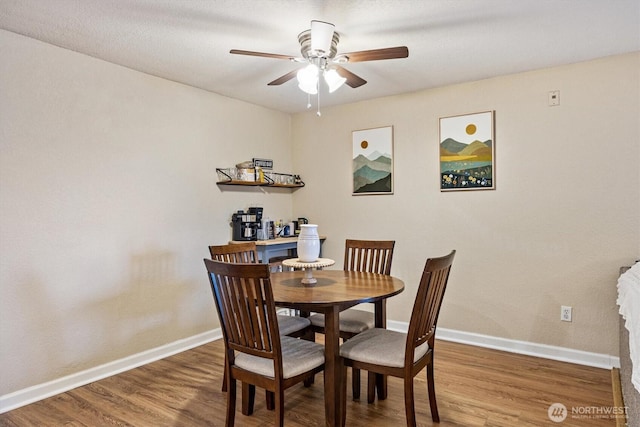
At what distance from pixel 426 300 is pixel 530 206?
1810 mm

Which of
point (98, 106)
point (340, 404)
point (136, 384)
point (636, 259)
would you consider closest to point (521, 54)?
point (636, 259)

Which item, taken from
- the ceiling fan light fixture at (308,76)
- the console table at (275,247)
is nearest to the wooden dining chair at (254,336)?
the ceiling fan light fixture at (308,76)

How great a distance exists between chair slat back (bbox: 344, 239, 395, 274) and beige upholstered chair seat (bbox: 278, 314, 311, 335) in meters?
0.63

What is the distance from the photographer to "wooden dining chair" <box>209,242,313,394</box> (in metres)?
2.56

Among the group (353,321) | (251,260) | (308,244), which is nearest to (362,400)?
(353,321)

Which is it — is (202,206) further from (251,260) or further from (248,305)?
(248,305)

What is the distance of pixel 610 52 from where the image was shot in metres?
2.79

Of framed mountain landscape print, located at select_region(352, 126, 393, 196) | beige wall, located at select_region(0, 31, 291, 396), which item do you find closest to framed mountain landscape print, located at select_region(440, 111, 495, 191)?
framed mountain landscape print, located at select_region(352, 126, 393, 196)

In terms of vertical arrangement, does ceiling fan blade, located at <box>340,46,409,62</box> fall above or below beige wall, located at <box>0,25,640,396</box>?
above

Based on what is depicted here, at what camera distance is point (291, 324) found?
8.48 ft

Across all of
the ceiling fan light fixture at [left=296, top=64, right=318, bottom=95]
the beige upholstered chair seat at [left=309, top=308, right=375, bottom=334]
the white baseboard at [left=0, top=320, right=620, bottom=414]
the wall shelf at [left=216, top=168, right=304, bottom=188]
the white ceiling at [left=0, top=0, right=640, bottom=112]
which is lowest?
the white baseboard at [left=0, top=320, right=620, bottom=414]

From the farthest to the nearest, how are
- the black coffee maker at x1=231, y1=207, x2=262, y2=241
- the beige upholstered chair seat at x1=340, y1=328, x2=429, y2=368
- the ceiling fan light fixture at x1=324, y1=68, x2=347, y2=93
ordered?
the black coffee maker at x1=231, y1=207, x2=262, y2=241 < the ceiling fan light fixture at x1=324, y1=68, x2=347, y2=93 < the beige upholstered chair seat at x1=340, y1=328, x2=429, y2=368

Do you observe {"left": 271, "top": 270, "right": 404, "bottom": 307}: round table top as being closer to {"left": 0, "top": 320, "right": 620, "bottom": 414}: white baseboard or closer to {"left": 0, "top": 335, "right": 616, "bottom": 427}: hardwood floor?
{"left": 0, "top": 335, "right": 616, "bottom": 427}: hardwood floor

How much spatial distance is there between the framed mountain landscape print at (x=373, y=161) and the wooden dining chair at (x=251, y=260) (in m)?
1.57
